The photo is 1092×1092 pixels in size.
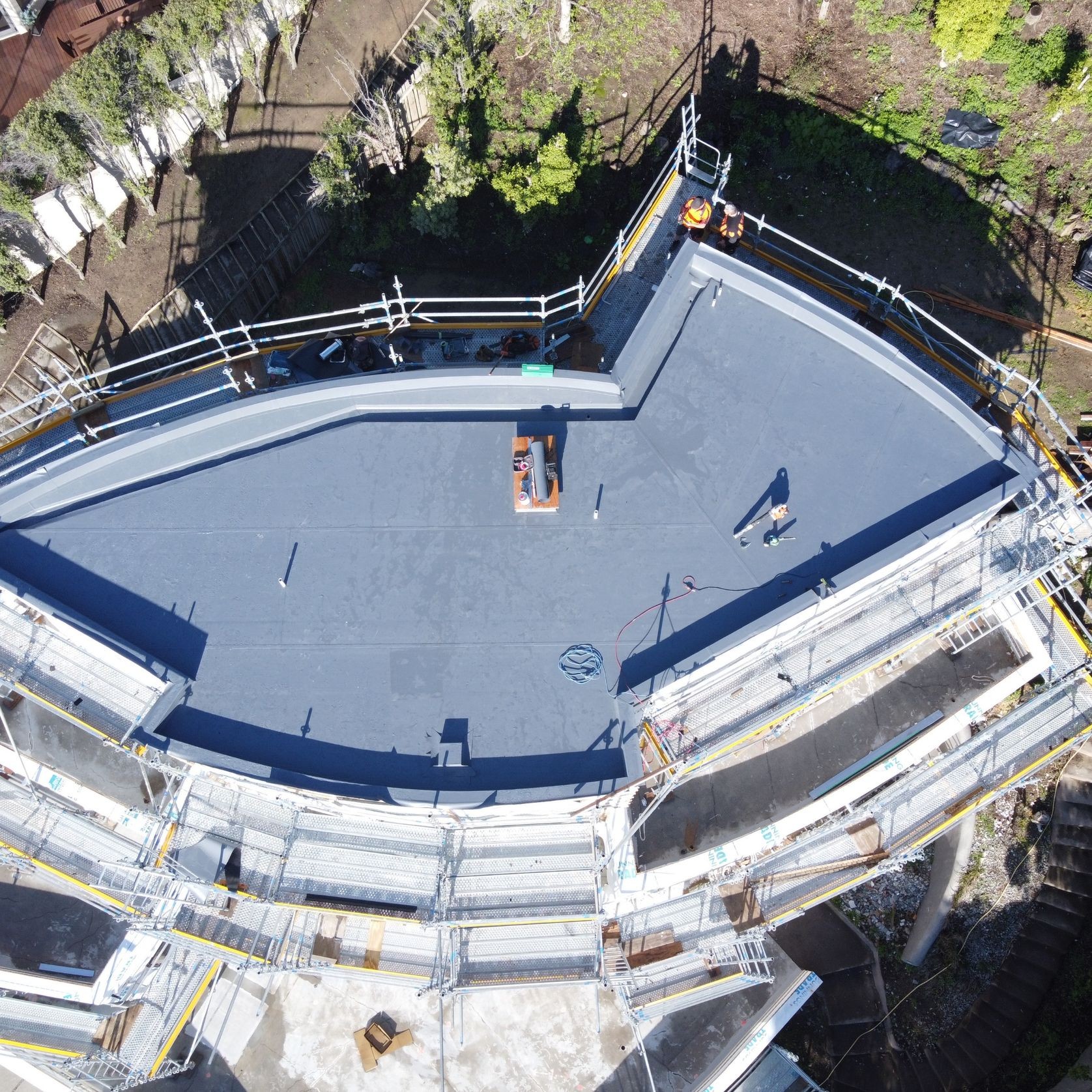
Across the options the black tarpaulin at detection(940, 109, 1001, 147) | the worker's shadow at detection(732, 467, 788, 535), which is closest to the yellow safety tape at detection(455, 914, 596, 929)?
the worker's shadow at detection(732, 467, 788, 535)

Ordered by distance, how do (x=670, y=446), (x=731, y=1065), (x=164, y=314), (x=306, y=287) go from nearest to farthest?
1. (x=670, y=446)
2. (x=731, y=1065)
3. (x=164, y=314)
4. (x=306, y=287)

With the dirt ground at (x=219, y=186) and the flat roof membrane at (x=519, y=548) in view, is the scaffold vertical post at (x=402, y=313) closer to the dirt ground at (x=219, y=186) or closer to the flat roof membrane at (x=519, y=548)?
the flat roof membrane at (x=519, y=548)

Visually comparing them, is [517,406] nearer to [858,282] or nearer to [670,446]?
[670,446]

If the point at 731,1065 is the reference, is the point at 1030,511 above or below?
above

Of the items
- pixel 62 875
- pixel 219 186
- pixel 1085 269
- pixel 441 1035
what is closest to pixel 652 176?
pixel 1085 269

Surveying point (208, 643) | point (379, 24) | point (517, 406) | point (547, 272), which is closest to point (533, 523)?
point (517, 406)

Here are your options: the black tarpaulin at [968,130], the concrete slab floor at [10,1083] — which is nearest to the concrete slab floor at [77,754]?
the concrete slab floor at [10,1083]
